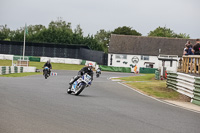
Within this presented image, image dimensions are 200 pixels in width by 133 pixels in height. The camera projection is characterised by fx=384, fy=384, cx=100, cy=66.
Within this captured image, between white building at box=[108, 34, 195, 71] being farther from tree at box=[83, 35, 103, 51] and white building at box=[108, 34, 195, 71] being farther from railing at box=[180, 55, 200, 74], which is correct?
railing at box=[180, 55, 200, 74]

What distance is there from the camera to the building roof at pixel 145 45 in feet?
258

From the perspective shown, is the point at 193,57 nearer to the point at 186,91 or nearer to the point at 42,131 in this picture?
the point at 186,91

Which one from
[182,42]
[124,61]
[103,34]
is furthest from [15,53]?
[103,34]

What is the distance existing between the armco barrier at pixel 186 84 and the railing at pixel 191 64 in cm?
74

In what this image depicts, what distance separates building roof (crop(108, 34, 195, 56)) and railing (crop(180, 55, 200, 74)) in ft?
184

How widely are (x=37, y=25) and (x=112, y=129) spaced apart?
15718 cm

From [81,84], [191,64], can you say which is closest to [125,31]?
[191,64]

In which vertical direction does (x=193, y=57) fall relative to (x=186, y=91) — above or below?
above

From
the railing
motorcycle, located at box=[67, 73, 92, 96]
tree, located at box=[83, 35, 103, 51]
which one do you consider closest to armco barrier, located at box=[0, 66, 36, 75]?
the railing

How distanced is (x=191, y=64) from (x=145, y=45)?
5931cm

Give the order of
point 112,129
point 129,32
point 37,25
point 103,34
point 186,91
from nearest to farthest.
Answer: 1. point 112,129
2. point 186,91
3. point 129,32
4. point 37,25
5. point 103,34

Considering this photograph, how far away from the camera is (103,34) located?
17375cm

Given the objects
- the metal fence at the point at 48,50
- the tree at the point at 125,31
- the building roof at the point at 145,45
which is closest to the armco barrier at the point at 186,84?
the metal fence at the point at 48,50

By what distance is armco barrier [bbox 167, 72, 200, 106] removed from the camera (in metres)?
17.6
